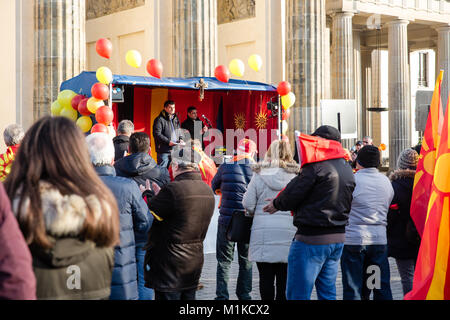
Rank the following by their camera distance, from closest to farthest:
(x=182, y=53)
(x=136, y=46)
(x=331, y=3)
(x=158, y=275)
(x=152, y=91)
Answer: (x=158, y=275) < (x=152, y=91) < (x=182, y=53) < (x=136, y=46) < (x=331, y=3)

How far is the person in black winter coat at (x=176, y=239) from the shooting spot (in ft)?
17.3

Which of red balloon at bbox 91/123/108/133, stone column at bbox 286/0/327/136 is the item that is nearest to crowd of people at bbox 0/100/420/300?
red balloon at bbox 91/123/108/133

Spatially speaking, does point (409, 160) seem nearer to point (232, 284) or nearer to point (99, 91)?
point (232, 284)

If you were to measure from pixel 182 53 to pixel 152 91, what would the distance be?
8.46ft

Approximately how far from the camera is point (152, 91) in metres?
16.8

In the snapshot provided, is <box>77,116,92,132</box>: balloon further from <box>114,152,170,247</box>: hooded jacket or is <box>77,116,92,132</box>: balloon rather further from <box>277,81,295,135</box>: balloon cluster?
<box>114,152,170,247</box>: hooded jacket

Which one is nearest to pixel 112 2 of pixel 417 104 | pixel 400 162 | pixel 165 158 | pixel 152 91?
pixel 152 91

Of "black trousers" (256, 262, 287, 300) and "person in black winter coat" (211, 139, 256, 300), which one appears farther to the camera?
"person in black winter coat" (211, 139, 256, 300)

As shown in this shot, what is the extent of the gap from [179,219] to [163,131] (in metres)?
8.92

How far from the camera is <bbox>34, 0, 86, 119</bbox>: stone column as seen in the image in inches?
577

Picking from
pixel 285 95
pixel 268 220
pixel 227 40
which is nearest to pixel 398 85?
pixel 227 40

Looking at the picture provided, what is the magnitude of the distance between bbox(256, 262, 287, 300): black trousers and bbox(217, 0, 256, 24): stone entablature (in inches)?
721
